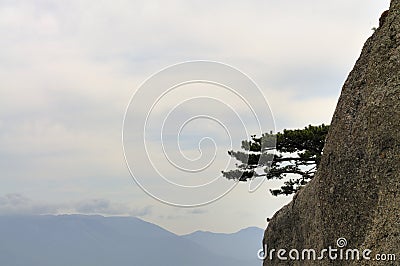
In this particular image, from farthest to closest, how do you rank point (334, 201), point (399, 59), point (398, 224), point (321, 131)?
1. point (321, 131)
2. point (334, 201)
3. point (399, 59)
4. point (398, 224)

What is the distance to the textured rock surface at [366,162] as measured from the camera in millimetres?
6094

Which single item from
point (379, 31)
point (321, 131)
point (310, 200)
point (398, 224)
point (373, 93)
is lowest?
point (398, 224)

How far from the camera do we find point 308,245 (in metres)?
8.18

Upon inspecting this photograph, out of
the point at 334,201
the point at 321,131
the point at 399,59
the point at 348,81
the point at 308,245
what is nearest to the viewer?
the point at 399,59

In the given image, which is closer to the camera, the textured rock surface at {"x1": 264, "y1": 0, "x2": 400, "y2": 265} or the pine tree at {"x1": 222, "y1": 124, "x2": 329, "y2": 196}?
the textured rock surface at {"x1": 264, "y1": 0, "x2": 400, "y2": 265}

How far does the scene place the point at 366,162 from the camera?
652 cm

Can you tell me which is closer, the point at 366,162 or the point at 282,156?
the point at 366,162

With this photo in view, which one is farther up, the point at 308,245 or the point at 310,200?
the point at 310,200

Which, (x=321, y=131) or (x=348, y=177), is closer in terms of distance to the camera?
(x=348, y=177)

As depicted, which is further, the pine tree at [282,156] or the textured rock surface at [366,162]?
the pine tree at [282,156]

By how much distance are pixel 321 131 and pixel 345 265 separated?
38.3 feet

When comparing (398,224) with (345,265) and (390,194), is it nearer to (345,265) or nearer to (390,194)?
(390,194)

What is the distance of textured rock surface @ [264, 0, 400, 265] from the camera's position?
20.0ft

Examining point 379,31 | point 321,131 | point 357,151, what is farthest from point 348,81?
point 321,131
